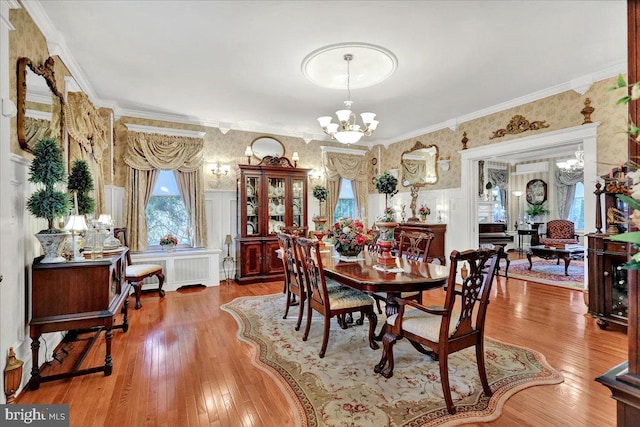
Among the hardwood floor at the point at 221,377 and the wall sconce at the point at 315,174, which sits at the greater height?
the wall sconce at the point at 315,174

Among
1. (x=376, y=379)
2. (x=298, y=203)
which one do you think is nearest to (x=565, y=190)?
(x=298, y=203)

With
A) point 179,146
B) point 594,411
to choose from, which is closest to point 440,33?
point 594,411

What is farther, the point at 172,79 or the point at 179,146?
the point at 179,146

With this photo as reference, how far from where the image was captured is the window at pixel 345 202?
23.0 feet

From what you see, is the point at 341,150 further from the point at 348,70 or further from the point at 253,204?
the point at 348,70

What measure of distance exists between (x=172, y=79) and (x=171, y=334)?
9.76 ft

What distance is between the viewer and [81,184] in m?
3.05

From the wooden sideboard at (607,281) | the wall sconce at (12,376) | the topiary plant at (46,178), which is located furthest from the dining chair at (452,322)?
the topiary plant at (46,178)

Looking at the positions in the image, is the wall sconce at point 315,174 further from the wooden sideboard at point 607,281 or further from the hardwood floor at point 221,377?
the wooden sideboard at point 607,281

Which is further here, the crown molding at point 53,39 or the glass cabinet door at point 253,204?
the glass cabinet door at point 253,204

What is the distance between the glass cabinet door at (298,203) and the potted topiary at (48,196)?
380 cm

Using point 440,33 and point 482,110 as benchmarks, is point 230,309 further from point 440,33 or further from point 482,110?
point 482,110

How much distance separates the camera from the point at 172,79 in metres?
3.86

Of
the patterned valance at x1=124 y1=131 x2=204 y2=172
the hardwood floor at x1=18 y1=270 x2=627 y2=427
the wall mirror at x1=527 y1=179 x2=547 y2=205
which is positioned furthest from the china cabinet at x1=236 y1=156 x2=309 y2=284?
the wall mirror at x1=527 y1=179 x2=547 y2=205
